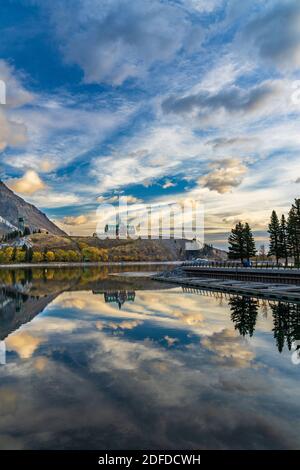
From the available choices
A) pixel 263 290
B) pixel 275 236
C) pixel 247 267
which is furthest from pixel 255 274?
pixel 275 236

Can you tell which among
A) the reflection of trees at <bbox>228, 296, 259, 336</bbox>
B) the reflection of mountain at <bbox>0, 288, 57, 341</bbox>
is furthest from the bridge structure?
the reflection of mountain at <bbox>0, 288, 57, 341</bbox>

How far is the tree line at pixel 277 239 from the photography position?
84.7 meters

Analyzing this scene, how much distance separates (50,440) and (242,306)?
28.7m

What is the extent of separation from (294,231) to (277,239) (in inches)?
303

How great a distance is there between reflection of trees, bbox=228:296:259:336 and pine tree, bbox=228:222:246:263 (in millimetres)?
59930

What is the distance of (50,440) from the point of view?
33.0ft

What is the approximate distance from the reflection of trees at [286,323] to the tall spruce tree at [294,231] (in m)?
51.5

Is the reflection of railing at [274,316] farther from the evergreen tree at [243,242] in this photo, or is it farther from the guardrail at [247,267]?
the evergreen tree at [243,242]

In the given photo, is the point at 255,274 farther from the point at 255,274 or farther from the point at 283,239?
the point at 283,239

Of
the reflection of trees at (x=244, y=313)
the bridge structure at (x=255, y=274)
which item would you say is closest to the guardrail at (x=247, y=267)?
the bridge structure at (x=255, y=274)

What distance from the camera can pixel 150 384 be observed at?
14.5m

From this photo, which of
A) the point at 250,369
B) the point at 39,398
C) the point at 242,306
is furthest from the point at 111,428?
the point at 242,306
